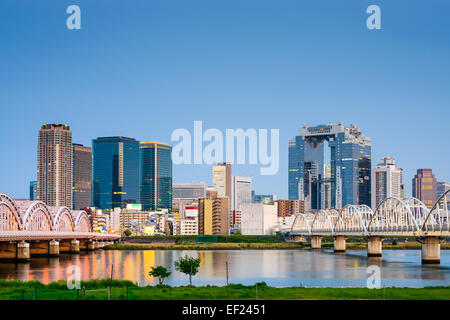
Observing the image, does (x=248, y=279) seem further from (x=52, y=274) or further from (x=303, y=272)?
(x=52, y=274)

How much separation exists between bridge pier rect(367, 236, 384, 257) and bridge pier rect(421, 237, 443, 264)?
29983mm

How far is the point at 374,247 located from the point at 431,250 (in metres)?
33.3

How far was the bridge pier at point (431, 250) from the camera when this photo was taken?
4668 inches

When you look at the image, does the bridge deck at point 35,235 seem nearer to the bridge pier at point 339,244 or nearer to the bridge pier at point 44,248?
the bridge pier at point 44,248

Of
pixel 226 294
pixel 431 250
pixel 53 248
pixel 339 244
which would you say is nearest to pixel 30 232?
pixel 53 248

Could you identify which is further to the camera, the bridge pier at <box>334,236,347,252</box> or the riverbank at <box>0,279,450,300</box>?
the bridge pier at <box>334,236,347,252</box>

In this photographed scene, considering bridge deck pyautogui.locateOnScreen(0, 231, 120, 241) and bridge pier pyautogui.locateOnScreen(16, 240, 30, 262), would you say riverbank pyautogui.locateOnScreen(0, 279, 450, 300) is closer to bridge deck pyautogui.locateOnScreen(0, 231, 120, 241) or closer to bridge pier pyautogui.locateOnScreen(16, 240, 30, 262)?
bridge deck pyautogui.locateOnScreen(0, 231, 120, 241)

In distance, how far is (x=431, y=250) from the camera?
120 metres

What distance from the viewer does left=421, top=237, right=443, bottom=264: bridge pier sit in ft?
389

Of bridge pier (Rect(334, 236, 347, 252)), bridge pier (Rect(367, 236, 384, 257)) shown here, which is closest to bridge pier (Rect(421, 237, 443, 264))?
bridge pier (Rect(367, 236, 384, 257))

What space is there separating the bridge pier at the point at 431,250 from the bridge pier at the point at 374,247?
98.4 feet
